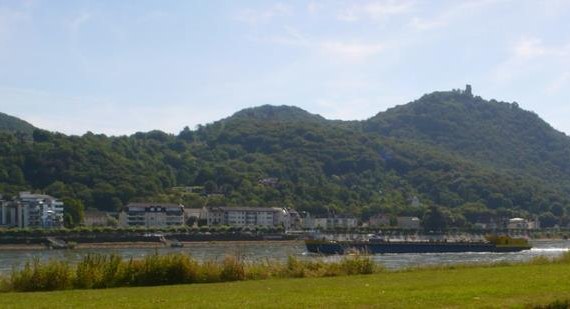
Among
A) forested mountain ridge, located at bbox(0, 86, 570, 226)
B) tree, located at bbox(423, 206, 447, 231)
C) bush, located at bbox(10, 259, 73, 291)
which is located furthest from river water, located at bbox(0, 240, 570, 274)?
forested mountain ridge, located at bbox(0, 86, 570, 226)

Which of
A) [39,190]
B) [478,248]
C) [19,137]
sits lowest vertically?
[478,248]

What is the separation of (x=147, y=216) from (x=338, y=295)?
12734 cm

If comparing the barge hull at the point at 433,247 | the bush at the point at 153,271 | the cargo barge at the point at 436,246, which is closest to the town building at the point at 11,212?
the cargo barge at the point at 436,246

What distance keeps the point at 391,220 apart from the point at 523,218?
33.9 metres

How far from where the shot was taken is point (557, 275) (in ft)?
63.2

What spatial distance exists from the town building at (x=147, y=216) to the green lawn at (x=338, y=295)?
120264mm

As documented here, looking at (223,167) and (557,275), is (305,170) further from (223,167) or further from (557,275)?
(557,275)

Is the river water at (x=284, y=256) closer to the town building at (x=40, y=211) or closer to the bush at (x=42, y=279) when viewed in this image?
the bush at (x=42, y=279)

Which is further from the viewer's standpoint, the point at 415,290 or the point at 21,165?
the point at 21,165

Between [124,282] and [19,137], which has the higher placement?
[19,137]

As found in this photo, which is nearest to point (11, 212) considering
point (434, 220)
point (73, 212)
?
point (73, 212)

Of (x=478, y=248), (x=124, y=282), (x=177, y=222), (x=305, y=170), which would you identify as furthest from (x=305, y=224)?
(x=124, y=282)

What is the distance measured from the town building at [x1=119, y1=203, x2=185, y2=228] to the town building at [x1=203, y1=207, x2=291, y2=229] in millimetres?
8589

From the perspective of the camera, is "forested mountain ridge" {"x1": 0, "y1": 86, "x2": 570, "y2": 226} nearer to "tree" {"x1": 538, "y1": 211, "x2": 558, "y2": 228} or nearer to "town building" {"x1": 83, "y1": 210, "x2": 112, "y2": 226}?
"tree" {"x1": 538, "y1": 211, "x2": 558, "y2": 228}
